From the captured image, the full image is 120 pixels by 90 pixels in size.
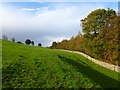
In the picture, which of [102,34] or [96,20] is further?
[96,20]

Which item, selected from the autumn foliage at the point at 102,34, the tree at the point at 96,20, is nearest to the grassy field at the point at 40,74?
the autumn foliage at the point at 102,34

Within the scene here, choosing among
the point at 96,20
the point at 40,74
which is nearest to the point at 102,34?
the point at 96,20

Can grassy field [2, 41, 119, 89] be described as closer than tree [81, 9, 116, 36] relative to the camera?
Yes

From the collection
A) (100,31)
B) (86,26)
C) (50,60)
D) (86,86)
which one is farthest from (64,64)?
(86,26)

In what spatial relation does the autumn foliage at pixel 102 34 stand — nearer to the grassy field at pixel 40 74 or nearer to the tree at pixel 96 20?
the tree at pixel 96 20

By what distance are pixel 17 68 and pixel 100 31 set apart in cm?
4071

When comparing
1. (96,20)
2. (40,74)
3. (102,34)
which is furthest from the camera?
(96,20)

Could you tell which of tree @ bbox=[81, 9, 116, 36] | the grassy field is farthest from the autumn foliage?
Answer: the grassy field

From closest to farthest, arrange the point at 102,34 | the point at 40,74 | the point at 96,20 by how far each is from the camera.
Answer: the point at 40,74
the point at 102,34
the point at 96,20

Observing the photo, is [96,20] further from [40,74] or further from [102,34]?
[40,74]

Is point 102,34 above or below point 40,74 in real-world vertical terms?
above

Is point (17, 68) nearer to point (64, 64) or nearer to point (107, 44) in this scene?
point (64, 64)

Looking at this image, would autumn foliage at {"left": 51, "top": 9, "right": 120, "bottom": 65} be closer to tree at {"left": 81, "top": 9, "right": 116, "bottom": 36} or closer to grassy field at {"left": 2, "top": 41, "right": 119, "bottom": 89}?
tree at {"left": 81, "top": 9, "right": 116, "bottom": 36}

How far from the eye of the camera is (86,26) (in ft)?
275
